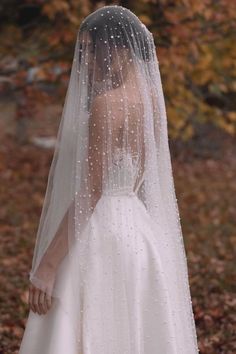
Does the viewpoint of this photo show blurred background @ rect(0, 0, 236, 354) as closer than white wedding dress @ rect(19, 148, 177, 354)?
No

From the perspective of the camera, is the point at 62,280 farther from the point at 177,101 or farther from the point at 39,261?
the point at 177,101

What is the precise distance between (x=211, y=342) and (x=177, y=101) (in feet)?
8.93

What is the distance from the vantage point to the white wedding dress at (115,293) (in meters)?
2.74

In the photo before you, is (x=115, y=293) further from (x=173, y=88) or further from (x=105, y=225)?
(x=173, y=88)

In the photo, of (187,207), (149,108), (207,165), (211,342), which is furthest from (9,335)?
(207,165)

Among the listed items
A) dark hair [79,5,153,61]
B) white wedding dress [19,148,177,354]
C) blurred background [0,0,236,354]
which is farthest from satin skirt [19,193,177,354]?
blurred background [0,0,236,354]

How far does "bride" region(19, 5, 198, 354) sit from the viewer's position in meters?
2.74

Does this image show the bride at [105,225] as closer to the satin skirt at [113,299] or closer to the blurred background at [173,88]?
the satin skirt at [113,299]

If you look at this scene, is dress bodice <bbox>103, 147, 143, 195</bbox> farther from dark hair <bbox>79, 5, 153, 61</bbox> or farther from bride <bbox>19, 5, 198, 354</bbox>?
dark hair <bbox>79, 5, 153, 61</bbox>

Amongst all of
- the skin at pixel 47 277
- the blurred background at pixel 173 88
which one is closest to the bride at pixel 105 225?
the skin at pixel 47 277

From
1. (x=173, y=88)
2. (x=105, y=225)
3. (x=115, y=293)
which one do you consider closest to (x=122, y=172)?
(x=105, y=225)

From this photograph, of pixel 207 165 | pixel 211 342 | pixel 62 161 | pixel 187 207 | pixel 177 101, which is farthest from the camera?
pixel 207 165

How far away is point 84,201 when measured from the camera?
108 inches

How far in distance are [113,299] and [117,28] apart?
1.07 m
